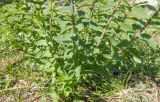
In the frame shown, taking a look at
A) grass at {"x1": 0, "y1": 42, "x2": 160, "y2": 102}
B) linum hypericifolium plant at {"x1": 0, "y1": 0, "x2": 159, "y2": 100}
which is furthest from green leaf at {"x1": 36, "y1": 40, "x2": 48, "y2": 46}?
grass at {"x1": 0, "y1": 42, "x2": 160, "y2": 102}

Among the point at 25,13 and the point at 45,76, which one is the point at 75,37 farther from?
the point at 45,76

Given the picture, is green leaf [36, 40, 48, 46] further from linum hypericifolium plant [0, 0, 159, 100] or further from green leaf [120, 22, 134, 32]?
green leaf [120, 22, 134, 32]

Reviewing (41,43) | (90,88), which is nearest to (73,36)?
(41,43)

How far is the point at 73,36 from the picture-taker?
2713mm

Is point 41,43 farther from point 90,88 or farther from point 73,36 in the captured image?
point 90,88

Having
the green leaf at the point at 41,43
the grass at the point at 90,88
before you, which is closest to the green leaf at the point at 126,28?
the green leaf at the point at 41,43

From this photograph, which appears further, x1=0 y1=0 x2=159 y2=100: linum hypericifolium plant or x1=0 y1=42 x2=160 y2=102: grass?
x1=0 y1=42 x2=160 y2=102: grass

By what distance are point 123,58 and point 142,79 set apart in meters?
0.41

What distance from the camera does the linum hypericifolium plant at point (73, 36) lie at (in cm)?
275

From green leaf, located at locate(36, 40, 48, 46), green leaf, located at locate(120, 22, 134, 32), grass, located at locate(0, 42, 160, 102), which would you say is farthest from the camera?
grass, located at locate(0, 42, 160, 102)

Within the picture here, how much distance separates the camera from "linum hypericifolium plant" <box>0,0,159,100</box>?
2746mm

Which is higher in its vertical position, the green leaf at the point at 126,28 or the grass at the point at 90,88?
the green leaf at the point at 126,28

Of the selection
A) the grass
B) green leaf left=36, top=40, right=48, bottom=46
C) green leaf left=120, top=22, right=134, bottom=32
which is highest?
green leaf left=120, top=22, right=134, bottom=32

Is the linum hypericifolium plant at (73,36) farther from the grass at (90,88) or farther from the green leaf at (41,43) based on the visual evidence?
the grass at (90,88)
